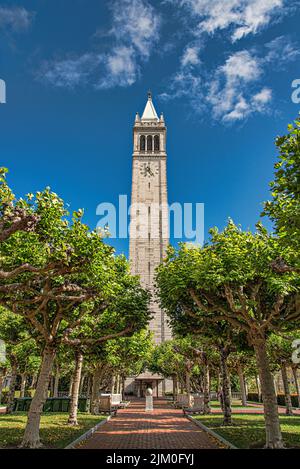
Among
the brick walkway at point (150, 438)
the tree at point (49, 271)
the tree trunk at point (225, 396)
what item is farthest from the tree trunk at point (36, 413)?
the tree trunk at point (225, 396)

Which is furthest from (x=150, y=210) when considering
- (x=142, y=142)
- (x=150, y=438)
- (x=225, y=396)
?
(x=150, y=438)

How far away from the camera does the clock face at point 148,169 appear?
9081 cm

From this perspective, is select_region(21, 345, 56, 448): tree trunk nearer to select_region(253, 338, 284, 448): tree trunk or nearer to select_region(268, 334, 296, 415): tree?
select_region(253, 338, 284, 448): tree trunk

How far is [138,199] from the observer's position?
87.2m

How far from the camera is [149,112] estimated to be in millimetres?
103375

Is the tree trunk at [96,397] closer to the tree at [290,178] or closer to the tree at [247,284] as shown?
the tree at [247,284]

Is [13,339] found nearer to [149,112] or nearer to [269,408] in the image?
[269,408]

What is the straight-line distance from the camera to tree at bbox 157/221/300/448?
13.8 m

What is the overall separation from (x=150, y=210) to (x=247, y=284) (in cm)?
7169

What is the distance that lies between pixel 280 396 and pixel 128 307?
39933 millimetres

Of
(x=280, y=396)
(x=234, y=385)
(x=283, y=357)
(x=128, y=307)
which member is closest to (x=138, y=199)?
(x=234, y=385)

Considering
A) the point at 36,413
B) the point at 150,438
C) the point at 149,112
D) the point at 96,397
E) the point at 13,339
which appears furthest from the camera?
the point at 149,112

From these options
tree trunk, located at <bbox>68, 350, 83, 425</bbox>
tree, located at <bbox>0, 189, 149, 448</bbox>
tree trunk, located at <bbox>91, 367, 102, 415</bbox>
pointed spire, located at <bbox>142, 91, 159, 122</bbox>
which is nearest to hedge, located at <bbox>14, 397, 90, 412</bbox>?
tree trunk, located at <bbox>91, 367, 102, 415</bbox>

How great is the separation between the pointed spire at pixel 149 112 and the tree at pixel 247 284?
90026mm
